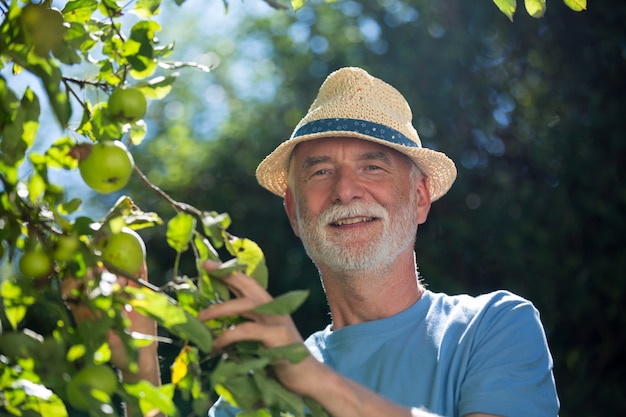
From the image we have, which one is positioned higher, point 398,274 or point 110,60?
point 110,60

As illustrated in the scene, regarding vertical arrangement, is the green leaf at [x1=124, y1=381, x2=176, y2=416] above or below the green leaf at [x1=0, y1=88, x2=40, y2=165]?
below

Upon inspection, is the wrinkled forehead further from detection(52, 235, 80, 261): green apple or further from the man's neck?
detection(52, 235, 80, 261): green apple

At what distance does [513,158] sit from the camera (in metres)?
5.02

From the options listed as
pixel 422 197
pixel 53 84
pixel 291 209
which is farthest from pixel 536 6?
pixel 291 209

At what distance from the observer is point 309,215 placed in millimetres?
2277

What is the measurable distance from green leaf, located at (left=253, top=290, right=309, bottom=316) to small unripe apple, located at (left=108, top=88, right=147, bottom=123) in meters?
0.36

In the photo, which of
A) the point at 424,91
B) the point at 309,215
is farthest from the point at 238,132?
the point at 309,215

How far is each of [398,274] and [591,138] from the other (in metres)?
2.86

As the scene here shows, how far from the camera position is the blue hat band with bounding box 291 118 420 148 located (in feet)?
7.22

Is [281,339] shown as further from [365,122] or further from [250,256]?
[365,122]

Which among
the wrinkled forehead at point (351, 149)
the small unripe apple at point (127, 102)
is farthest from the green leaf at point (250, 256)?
the wrinkled forehead at point (351, 149)

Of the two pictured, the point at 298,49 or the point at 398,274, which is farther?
the point at 298,49

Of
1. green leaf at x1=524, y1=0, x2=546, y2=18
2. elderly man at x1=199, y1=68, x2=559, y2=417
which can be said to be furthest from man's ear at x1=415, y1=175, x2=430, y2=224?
green leaf at x1=524, y1=0, x2=546, y2=18

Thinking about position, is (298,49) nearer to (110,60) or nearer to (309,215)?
(309,215)
